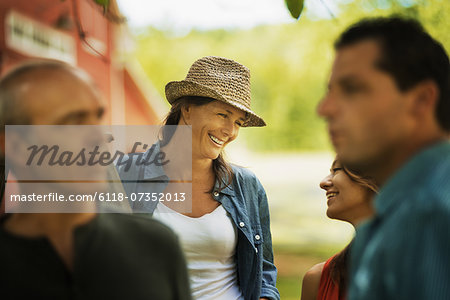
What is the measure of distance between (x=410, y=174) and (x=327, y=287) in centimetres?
139

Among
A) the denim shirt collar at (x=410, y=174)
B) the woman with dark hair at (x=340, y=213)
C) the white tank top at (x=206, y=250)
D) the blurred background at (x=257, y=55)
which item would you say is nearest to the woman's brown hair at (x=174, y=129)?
the white tank top at (x=206, y=250)

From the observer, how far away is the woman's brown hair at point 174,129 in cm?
256

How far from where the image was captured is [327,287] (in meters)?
2.35

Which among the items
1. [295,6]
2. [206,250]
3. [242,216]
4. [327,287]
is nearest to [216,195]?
[242,216]

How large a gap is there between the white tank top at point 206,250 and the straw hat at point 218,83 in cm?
58

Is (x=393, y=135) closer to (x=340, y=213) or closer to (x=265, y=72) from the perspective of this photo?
(x=340, y=213)

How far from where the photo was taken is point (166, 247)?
1.30 m

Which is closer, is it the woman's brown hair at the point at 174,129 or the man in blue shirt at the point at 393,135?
the man in blue shirt at the point at 393,135

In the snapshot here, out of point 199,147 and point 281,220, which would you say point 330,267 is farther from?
point 281,220

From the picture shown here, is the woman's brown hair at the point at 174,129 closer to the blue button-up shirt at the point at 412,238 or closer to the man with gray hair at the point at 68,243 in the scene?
the man with gray hair at the point at 68,243

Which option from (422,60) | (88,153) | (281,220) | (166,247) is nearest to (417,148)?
(422,60)

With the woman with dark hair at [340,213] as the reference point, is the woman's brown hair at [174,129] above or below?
above

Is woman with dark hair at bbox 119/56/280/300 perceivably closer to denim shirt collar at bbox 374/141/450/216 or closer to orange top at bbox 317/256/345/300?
orange top at bbox 317/256/345/300

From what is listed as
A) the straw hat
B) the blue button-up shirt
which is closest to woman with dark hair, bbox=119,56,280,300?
the straw hat
